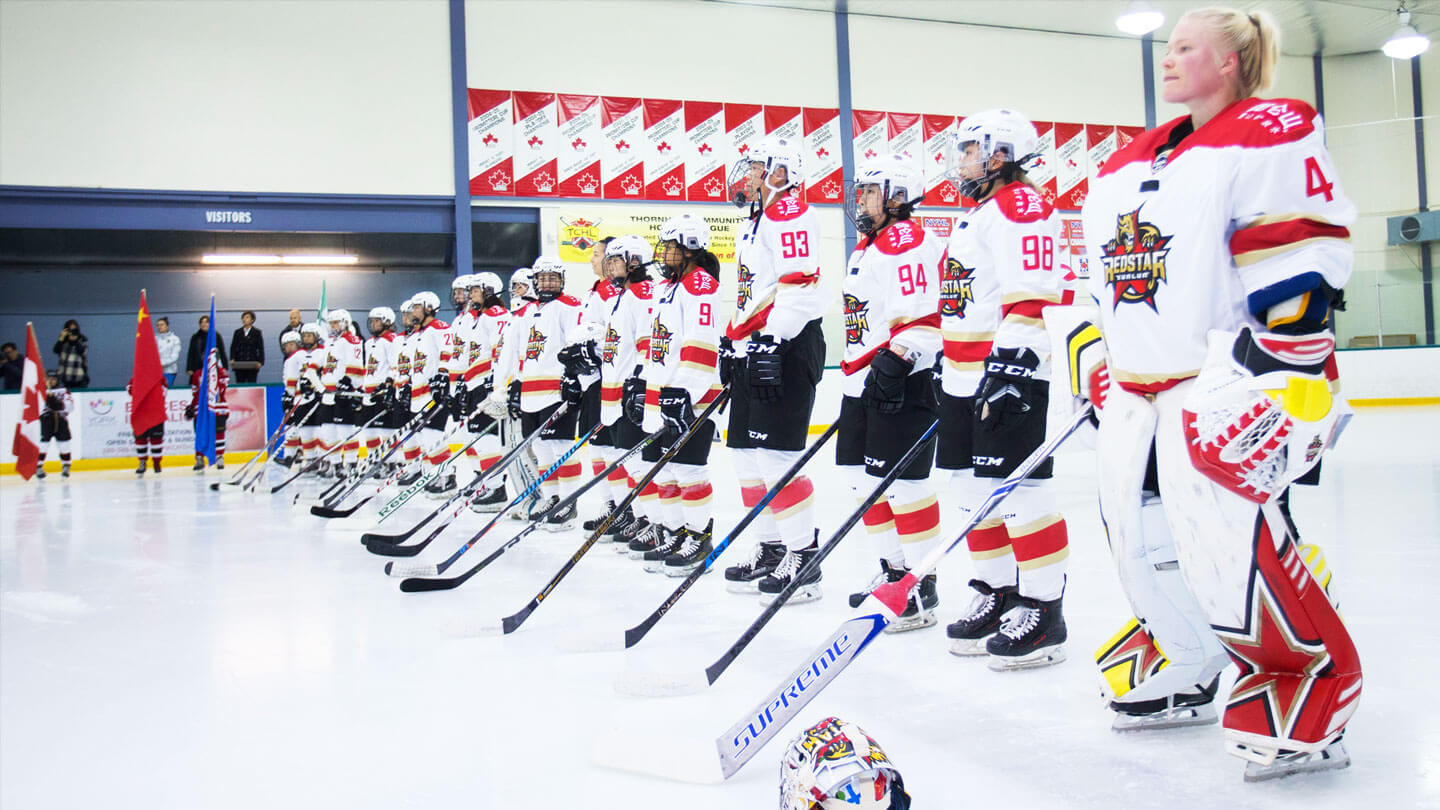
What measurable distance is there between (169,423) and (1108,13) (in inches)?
506

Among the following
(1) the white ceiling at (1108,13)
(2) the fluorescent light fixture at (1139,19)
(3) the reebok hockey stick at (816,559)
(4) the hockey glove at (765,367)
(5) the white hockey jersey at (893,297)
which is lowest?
(3) the reebok hockey stick at (816,559)

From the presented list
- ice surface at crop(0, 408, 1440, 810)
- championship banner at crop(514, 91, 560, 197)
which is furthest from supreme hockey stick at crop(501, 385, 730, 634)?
championship banner at crop(514, 91, 560, 197)

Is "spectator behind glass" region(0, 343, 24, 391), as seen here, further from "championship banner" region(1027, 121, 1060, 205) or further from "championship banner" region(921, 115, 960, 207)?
"championship banner" region(1027, 121, 1060, 205)

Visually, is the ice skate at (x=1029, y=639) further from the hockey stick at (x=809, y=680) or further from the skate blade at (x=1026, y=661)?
the hockey stick at (x=809, y=680)

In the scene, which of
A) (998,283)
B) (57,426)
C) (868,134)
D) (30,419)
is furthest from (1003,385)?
(868,134)

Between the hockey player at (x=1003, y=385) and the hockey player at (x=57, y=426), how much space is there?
379 inches

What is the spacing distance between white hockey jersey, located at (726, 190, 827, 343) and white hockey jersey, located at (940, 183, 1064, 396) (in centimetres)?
77

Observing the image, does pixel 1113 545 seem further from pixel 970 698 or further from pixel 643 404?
pixel 643 404

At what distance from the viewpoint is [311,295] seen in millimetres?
13695

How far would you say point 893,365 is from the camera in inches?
115

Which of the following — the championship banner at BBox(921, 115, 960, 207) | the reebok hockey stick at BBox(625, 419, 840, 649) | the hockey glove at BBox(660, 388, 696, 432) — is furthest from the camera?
the championship banner at BBox(921, 115, 960, 207)

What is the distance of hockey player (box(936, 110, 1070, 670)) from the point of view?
2391 millimetres

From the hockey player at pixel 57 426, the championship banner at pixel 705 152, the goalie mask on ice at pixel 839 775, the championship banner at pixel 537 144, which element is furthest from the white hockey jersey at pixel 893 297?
the championship banner at pixel 705 152

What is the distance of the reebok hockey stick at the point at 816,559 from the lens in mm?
2264
